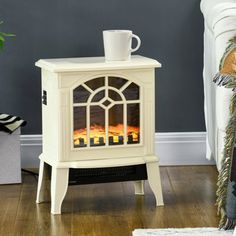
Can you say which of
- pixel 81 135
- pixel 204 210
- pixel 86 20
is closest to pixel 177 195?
pixel 204 210

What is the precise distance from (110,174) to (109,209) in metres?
0.14

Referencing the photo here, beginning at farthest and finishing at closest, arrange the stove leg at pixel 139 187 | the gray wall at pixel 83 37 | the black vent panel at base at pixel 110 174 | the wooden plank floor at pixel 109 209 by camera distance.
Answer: the gray wall at pixel 83 37, the stove leg at pixel 139 187, the black vent panel at base at pixel 110 174, the wooden plank floor at pixel 109 209

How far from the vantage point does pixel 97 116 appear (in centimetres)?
320

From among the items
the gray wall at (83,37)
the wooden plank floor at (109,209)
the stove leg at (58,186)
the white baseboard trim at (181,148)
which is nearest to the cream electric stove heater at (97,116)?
the stove leg at (58,186)

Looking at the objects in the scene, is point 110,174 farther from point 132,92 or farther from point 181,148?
point 181,148

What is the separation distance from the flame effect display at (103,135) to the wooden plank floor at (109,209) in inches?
10.6

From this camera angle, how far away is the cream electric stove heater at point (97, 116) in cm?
314

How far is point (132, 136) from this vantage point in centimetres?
325

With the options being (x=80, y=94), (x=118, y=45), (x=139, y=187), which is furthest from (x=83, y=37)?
(x=139, y=187)

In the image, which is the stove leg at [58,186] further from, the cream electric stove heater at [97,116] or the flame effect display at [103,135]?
the flame effect display at [103,135]

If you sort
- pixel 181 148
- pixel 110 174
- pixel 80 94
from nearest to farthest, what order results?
pixel 80 94
pixel 110 174
pixel 181 148

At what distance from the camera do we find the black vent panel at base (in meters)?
3.24

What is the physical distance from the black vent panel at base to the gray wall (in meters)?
0.66

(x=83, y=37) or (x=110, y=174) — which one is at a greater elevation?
(x=83, y=37)
